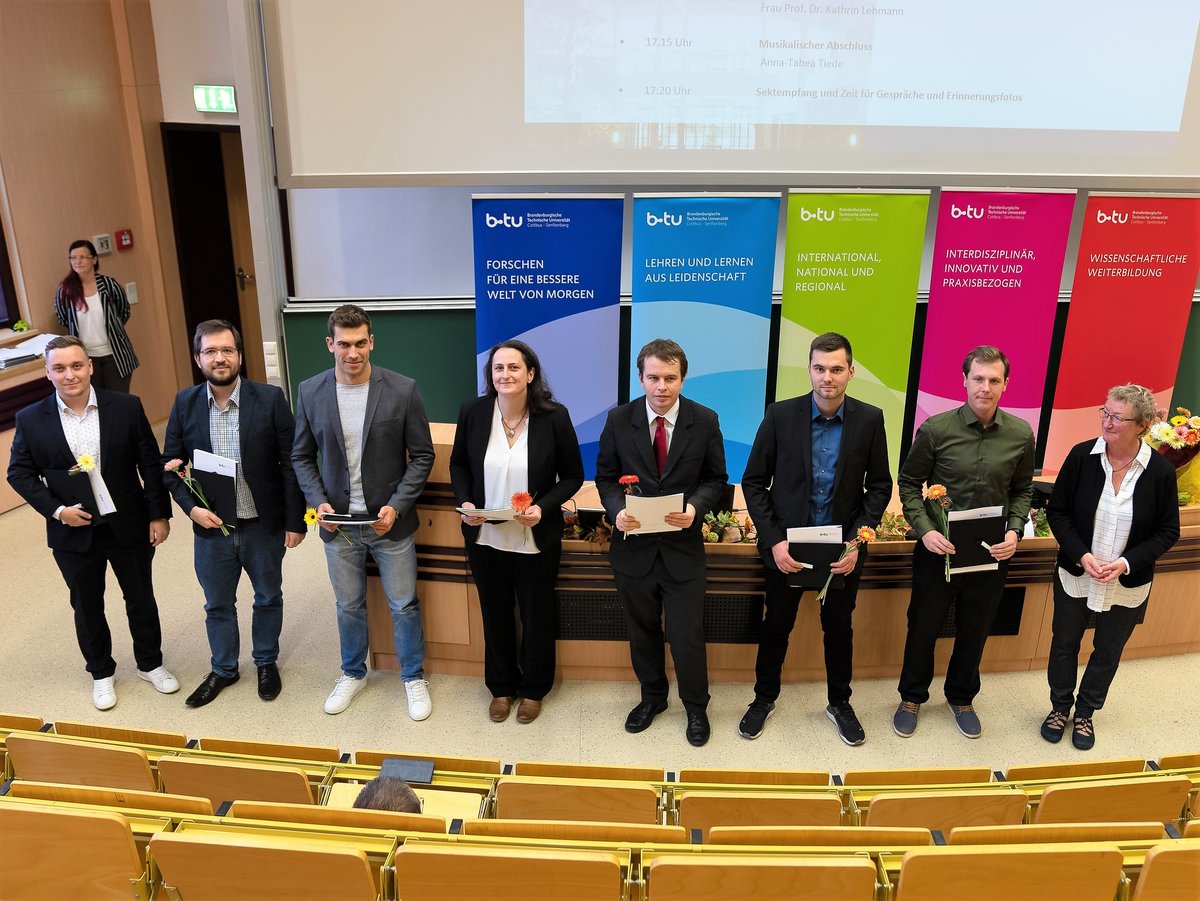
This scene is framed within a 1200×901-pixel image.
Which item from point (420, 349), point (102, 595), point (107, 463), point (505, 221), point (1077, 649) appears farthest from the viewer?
point (420, 349)

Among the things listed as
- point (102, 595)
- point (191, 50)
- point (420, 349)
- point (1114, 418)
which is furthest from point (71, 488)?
point (191, 50)

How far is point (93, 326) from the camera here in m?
6.82

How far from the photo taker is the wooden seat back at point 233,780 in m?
2.76

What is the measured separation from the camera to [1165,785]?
2795 millimetres

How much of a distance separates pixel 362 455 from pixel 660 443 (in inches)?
49.0

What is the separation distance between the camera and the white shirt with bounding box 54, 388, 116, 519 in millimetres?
3984

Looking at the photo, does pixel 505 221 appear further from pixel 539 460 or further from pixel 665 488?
pixel 665 488

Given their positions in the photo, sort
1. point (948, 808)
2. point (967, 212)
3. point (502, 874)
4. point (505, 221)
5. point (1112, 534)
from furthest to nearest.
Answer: point (967, 212), point (505, 221), point (1112, 534), point (948, 808), point (502, 874)

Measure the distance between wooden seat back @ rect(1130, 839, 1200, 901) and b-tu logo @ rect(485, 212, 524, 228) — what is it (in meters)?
4.42

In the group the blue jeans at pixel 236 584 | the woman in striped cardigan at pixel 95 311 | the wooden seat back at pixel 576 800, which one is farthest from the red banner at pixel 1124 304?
the woman in striped cardigan at pixel 95 311

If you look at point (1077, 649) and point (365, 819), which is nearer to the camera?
point (365, 819)

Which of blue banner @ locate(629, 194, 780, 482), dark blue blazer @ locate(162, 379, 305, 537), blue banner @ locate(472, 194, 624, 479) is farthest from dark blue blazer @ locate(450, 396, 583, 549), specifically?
blue banner @ locate(629, 194, 780, 482)

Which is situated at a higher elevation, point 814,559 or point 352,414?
point 352,414

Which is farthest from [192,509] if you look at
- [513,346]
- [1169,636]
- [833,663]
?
[1169,636]
